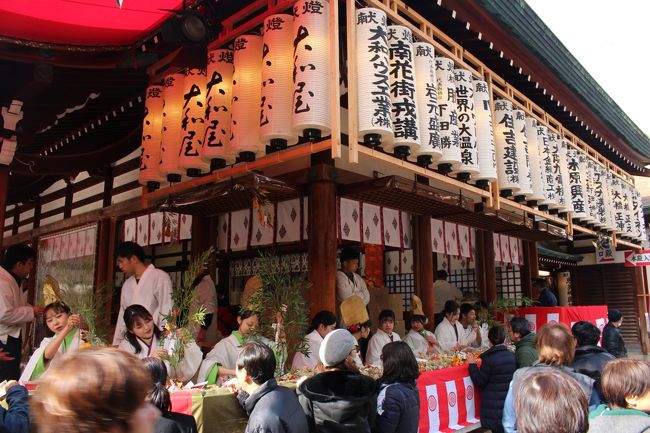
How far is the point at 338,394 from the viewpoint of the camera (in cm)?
405

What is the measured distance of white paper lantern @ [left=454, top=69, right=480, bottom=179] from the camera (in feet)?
24.2

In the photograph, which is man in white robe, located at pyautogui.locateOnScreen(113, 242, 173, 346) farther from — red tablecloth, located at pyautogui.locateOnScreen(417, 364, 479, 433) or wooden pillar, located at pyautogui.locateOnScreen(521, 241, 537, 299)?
wooden pillar, located at pyautogui.locateOnScreen(521, 241, 537, 299)

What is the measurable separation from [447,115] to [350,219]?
241 centimetres

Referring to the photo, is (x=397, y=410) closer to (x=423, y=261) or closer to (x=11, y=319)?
(x=11, y=319)

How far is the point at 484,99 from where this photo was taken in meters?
8.16

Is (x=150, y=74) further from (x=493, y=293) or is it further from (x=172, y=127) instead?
(x=493, y=293)

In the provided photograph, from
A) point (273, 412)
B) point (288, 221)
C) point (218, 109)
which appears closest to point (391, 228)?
point (288, 221)

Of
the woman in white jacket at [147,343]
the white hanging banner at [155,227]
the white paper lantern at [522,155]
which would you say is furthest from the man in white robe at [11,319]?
the white paper lantern at [522,155]

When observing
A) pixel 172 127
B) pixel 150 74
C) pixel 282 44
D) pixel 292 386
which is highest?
pixel 150 74

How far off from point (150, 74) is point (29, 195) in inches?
348

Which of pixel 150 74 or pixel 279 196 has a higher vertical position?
pixel 150 74

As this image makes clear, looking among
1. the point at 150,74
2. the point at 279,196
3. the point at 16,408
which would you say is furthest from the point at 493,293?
the point at 16,408

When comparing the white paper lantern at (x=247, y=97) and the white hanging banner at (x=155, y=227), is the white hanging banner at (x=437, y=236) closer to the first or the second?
the white paper lantern at (x=247, y=97)

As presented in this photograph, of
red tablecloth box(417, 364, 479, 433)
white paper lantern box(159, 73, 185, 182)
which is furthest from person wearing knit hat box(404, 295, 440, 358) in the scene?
white paper lantern box(159, 73, 185, 182)
